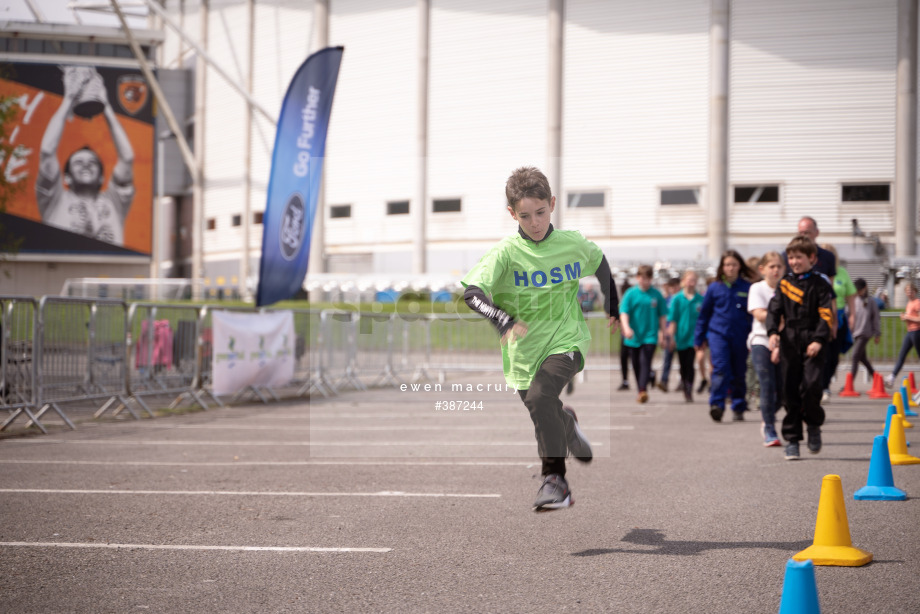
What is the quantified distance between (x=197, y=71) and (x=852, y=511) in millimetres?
53332

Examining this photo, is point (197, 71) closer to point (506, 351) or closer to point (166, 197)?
point (166, 197)

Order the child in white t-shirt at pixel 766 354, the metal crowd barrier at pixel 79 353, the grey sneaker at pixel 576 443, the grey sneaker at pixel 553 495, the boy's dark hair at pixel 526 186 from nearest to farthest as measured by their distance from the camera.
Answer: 1. the grey sneaker at pixel 553 495
2. the boy's dark hair at pixel 526 186
3. the grey sneaker at pixel 576 443
4. the child in white t-shirt at pixel 766 354
5. the metal crowd barrier at pixel 79 353

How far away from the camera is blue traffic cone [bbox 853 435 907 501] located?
639 centimetres

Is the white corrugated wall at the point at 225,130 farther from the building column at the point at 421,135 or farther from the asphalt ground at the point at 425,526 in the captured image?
the asphalt ground at the point at 425,526

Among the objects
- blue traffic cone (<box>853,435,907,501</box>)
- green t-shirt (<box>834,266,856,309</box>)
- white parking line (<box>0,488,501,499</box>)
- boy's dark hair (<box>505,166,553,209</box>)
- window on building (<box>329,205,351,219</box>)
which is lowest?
white parking line (<box>0,488,501,499</box>)

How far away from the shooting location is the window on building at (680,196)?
38562mm

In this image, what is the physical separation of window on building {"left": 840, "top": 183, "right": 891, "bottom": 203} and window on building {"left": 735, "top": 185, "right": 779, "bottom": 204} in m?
2.67

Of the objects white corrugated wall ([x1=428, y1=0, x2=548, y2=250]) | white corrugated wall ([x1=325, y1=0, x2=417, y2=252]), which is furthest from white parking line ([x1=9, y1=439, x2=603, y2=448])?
white corrugated wall ([x1=325, y1=0, x2=417, y2=252])

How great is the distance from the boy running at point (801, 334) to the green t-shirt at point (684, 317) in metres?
6.52

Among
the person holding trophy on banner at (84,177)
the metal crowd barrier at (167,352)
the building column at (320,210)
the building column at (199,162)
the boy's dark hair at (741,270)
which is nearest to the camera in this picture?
the metal crowd barrier at (167,352)

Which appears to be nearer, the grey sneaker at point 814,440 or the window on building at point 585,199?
the grey sneaker at point 814,440

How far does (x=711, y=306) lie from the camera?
11.7 metres

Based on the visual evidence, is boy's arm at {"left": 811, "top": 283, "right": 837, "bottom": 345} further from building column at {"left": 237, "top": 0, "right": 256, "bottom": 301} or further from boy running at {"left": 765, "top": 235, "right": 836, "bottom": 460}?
building column at {"left": 237, "top": 0, "right": 256, "bottom": 301}

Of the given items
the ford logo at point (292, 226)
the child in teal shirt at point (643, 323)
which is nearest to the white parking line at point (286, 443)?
the child in teal shirt at point (643, 323)
